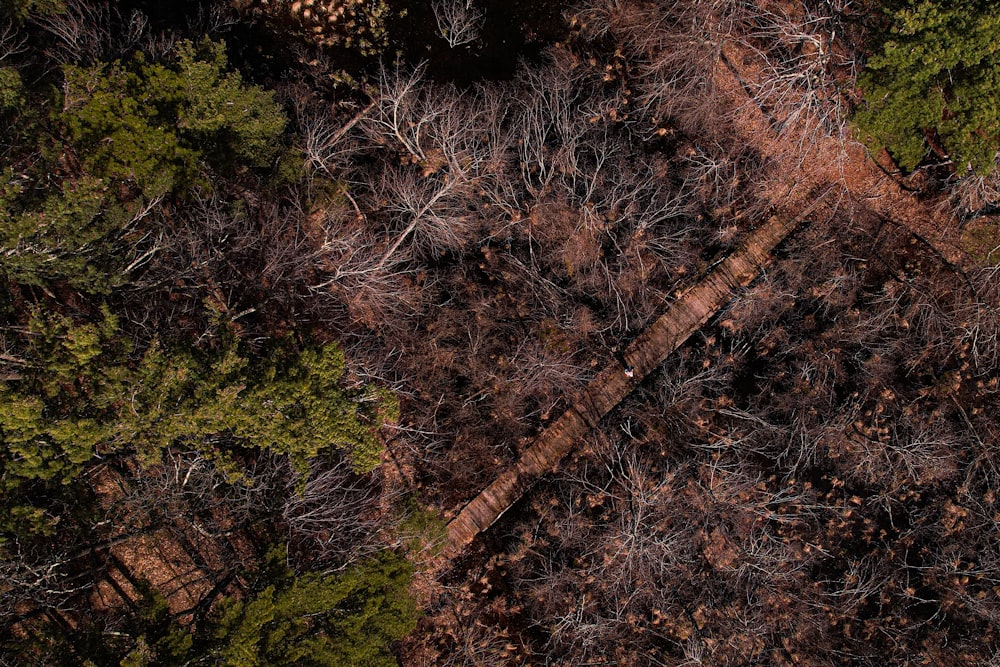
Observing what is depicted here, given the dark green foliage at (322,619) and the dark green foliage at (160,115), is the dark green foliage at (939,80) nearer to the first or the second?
the dark green foliage at (160,115)

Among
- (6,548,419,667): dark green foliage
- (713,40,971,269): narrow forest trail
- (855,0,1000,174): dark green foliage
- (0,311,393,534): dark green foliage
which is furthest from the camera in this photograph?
(713,40,971,269): narrow forest trail

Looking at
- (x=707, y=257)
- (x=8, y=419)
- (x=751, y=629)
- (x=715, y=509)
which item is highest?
(x=8, y=419)

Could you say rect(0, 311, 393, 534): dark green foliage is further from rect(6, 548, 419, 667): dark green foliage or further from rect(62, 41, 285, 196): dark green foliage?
rect(62, 41, 285, 196): dark green foliage

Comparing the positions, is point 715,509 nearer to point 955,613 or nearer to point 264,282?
point 955,613

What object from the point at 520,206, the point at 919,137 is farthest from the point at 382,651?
the point at 919,137

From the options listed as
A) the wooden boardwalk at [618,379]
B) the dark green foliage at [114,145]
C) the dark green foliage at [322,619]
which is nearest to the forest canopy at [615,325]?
the wooden boardwalk at [618,379]

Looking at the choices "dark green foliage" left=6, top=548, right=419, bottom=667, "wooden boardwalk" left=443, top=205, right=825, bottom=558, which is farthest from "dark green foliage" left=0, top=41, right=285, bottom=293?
"wooden boardwalk" left=443, top=205, right=825, bottom=558
